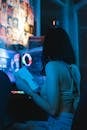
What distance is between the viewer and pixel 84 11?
9.62 ft

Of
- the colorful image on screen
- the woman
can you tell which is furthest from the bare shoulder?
the colorful image on screen

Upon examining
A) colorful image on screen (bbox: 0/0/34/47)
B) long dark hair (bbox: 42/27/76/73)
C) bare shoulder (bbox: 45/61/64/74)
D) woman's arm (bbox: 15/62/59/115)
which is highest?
colorful image on screen (bbox: 0/0/34/47)

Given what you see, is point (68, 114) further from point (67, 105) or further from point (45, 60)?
point (45, 60)

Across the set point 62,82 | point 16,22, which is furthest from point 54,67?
point 16,22

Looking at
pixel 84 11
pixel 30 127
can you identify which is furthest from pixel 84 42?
pixel 30 127

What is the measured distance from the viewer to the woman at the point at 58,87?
1812 mm

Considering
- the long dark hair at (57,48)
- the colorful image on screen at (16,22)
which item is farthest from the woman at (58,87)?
the colorful image on screen at (16,22)

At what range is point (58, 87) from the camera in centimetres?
182

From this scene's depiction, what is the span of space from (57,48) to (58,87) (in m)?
0.26

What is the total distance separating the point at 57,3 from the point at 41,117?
861mm

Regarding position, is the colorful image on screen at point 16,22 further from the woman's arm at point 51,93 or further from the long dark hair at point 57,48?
the woman's arm at point 51,93

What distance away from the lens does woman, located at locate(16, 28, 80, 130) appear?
5.95ft

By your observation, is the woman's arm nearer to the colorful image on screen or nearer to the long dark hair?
the long dark hair

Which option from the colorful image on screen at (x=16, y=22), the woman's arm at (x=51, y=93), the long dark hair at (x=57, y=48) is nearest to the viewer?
the woman's arm at (x=51, y=93)
